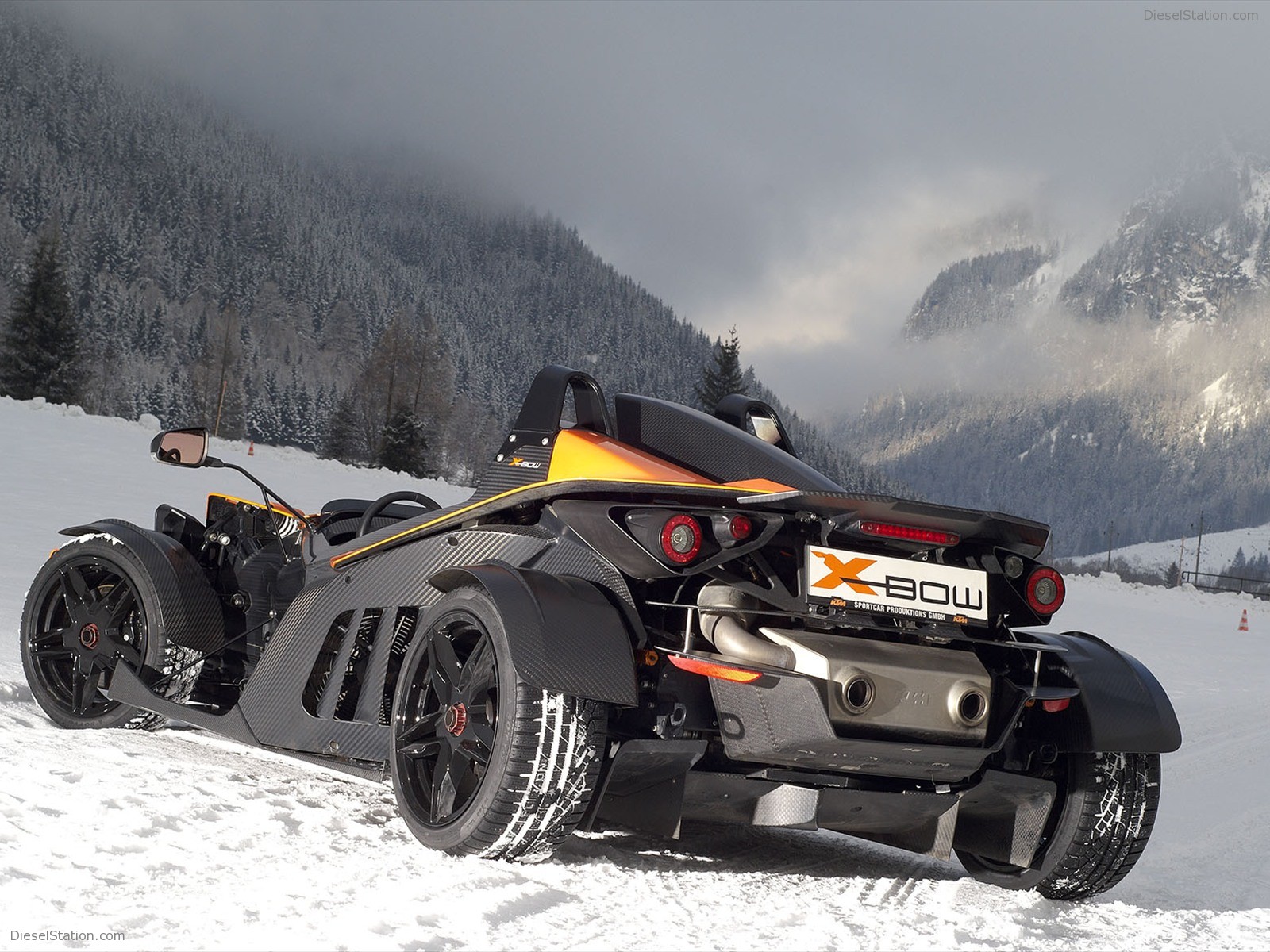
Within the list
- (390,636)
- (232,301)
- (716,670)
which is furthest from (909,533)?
(232,301)

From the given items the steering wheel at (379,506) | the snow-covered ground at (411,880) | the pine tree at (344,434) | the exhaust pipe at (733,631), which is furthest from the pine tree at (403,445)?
the exhaust pipe at (733,631)

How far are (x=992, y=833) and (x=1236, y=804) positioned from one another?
3092mm

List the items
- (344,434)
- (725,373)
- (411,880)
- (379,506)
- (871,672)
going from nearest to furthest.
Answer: (411,880) → (871,672) → (379,506) → (725,373) → (344,434)

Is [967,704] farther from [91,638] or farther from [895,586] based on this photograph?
[91,638]

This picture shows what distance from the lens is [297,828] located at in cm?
343

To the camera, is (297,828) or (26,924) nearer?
(26,924)

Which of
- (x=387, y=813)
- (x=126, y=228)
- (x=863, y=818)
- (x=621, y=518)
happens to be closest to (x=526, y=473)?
(x=621, y=518)

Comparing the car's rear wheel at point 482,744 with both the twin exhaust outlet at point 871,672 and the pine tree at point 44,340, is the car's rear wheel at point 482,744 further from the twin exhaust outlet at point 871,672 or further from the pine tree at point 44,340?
the pine tree at point 44,340

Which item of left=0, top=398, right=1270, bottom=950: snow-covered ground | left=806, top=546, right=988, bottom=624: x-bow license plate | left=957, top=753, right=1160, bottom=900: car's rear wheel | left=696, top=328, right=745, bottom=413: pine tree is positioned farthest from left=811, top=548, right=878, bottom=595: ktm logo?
left=696, top=328, right=745, bottom=413: pine tree

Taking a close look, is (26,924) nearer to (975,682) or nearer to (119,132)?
(975,682)

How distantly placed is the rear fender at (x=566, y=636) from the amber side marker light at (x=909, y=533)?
71 cm

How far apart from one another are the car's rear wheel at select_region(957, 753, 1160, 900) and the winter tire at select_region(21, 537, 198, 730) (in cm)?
330

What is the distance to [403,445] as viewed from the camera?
59219 mm

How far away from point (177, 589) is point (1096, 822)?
11.5 ft
